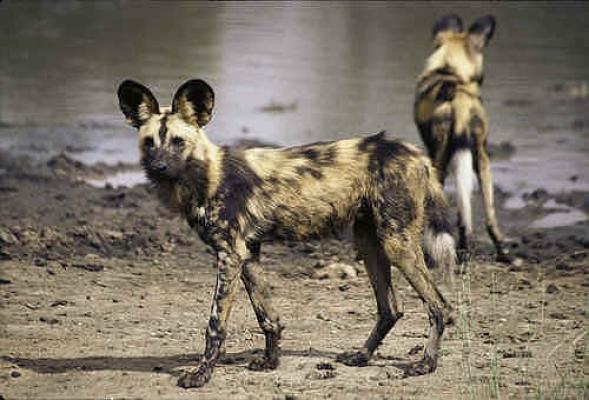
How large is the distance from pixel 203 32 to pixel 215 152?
4.95m

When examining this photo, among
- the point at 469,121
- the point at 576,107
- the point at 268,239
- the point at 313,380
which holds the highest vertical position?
the point at 576,107

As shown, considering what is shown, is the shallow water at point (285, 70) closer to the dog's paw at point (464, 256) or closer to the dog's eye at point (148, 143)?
the dog's paw at point (464, 256)

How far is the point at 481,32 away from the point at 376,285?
2559 mm

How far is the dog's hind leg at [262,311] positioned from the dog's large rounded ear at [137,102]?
505 millimetres

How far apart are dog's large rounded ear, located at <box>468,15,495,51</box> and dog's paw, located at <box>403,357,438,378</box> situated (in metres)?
2.70

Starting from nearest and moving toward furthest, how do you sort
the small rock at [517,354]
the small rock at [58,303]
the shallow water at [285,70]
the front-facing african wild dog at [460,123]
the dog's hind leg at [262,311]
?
the dog's hind leg at [262,311] → the small rock at [517,354] → the small rock at [58,303] → the front-facing african wild dog at [460,123] → the shallow water at [285,70]

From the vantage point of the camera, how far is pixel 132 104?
13.2 ft

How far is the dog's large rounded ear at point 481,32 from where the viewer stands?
6.43 m

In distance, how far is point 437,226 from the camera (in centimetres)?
423

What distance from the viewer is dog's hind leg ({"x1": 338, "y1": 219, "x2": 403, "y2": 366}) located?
13.7ft

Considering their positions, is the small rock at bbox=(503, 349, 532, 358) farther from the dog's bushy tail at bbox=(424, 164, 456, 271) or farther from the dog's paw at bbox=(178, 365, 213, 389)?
the dog's paw at bbox=(178, 365, 213, 389)

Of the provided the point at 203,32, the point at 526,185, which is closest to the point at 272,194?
the point at 526,185

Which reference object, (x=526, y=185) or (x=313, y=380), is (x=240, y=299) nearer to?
(x=313, y=380)

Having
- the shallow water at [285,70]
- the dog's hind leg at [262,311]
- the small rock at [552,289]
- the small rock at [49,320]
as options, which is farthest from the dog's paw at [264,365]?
the shallow water at [285,70]
